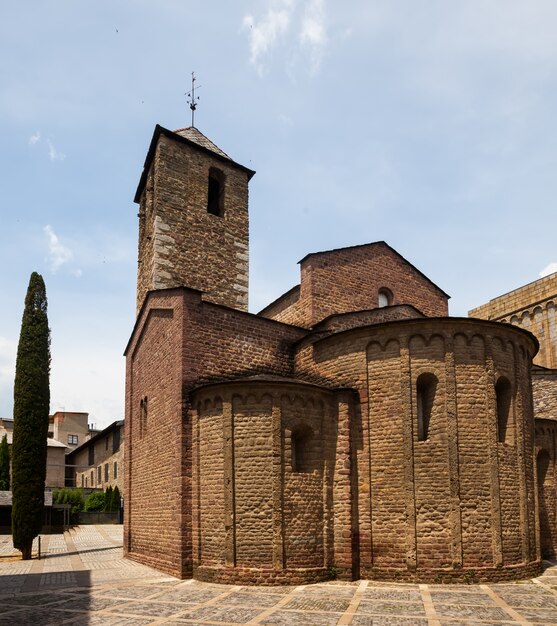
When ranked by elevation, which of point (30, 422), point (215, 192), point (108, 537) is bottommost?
point (108, 537)

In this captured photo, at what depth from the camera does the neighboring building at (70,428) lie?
6069 centimetres

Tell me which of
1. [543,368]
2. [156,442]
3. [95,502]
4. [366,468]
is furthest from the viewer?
[95,502]

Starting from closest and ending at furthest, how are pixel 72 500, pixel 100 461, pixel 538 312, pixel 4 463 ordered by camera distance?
pixel 538 312
pixel 72 500
pixel 4 463
pixel 100 461

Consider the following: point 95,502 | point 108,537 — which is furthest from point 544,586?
point 95,502

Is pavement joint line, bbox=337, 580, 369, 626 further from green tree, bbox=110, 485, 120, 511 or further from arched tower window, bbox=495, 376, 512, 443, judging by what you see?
green tree, bbox=110, 485, 120, 511

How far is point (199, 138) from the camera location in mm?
23500

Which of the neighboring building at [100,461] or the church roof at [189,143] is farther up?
the church roof at [189,143]

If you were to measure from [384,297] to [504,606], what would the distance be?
1282 cm

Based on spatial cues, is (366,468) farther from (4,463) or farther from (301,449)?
(4,463)

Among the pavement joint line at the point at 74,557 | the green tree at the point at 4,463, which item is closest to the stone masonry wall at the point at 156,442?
the pavement joint line at the point at 74,557

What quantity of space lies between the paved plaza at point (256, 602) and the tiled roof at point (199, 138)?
15.5 metres

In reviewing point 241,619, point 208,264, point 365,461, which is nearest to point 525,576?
point 365,461

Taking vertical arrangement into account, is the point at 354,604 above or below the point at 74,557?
above

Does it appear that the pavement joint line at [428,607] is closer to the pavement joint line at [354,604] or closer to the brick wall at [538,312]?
the pavement joint line at [354,604]
